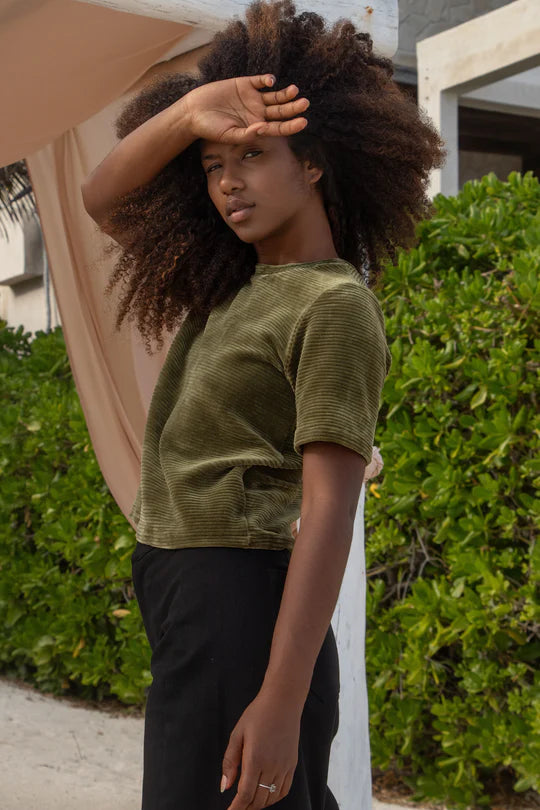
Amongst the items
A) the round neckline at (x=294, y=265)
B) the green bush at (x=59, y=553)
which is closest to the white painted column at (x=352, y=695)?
the round neckline at (x=294, y=265)

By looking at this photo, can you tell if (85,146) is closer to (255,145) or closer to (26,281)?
(255,145)

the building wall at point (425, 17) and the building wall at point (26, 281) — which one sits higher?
the building wall at point (425, 17)

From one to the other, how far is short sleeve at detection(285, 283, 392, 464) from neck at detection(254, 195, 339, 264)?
151 millimetres

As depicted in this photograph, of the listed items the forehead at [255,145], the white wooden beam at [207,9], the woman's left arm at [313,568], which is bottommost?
the woman's left arm at [313,568]

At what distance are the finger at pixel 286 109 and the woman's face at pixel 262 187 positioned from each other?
38mm

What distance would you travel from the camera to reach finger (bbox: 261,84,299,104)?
1482 millimetres

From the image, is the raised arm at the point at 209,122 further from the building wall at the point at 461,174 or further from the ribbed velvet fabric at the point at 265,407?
the building wall at the point at 461,174

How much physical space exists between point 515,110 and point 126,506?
5.50 metres

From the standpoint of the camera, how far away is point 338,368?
4.59ft

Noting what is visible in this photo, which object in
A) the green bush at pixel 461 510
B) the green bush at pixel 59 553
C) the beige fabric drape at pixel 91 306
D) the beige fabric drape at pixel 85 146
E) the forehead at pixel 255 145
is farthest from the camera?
the green bush at pixel 59 553

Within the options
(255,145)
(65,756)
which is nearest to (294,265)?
(255,145)

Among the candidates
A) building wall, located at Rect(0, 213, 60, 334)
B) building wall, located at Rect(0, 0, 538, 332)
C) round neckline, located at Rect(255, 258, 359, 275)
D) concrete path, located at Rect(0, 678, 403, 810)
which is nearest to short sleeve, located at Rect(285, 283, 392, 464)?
round neckline, located at Rect(255, 258, 359, 275)

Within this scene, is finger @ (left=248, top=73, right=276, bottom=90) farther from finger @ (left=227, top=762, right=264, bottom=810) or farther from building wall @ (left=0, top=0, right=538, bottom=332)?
building wall @ (left=0, top=0, right=538, bottom=332)

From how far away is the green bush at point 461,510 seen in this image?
3254 millimetres
